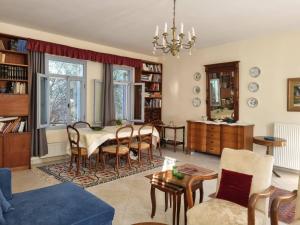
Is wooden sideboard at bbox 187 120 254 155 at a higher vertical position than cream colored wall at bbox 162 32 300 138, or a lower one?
lower

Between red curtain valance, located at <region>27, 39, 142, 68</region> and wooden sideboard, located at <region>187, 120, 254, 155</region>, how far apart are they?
232cm

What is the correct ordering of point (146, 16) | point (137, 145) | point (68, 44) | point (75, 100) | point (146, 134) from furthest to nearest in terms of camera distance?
point (75, 100), point (68, 44), point (146, 134), point (137, 145), point (146, 16)

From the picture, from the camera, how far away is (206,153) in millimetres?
5969

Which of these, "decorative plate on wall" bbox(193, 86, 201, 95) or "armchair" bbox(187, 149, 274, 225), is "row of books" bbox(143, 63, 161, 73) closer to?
"decorative plate on wall" bbox(193, 86, 201, 95)

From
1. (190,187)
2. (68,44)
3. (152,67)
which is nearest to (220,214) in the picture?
(190,187)

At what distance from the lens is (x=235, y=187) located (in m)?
2.14

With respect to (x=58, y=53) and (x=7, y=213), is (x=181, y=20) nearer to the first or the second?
(x=58, y=53)

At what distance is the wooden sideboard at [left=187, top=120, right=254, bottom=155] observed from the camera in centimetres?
500

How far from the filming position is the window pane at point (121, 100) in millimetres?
6438

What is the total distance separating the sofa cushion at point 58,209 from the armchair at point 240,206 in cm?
74

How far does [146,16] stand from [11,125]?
3.12 metres

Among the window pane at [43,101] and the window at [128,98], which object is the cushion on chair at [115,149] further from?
the window at [128,98]

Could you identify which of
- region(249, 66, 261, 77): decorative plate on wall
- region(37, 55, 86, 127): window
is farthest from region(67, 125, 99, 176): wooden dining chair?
region(249, 66, 261, 77): decorative plate on wall

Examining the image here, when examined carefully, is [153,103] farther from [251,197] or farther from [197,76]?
[251,197]
